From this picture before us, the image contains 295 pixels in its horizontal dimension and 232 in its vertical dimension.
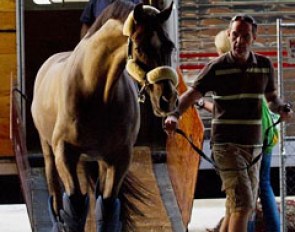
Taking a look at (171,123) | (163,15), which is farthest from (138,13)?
(171,123)

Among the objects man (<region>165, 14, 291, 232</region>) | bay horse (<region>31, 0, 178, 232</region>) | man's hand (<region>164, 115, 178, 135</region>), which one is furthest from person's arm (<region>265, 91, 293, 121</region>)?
bay horse (<region>31, 0, 178, 232</region>)

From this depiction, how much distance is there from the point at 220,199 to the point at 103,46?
536cm

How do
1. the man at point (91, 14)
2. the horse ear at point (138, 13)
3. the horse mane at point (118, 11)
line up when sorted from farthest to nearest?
the man at point (91, 14)
the horse mane at point (118, 11)
the horse ear at point (138, 13)

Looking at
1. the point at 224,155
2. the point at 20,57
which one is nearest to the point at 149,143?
the point at 224,155

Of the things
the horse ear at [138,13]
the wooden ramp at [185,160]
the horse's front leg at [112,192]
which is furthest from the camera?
the wooden ramp at [185,160]

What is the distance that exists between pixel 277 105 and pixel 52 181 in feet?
4.14

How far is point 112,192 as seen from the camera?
4.42 meters

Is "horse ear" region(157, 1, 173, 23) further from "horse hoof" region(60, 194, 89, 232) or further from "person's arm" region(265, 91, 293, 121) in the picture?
"person's arm" region(265, 91, 293, 121)

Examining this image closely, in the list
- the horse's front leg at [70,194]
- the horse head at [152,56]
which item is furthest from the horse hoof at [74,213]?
the horse head at [152,56]

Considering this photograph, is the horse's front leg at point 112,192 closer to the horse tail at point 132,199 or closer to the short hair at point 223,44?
the horse tail at point 132,199

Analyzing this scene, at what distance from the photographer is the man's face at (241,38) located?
15.7 feet

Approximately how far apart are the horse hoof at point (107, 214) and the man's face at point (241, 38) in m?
1.00

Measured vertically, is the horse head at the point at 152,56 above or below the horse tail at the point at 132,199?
above

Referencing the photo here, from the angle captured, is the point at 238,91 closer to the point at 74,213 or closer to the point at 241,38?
the point at 241,38
